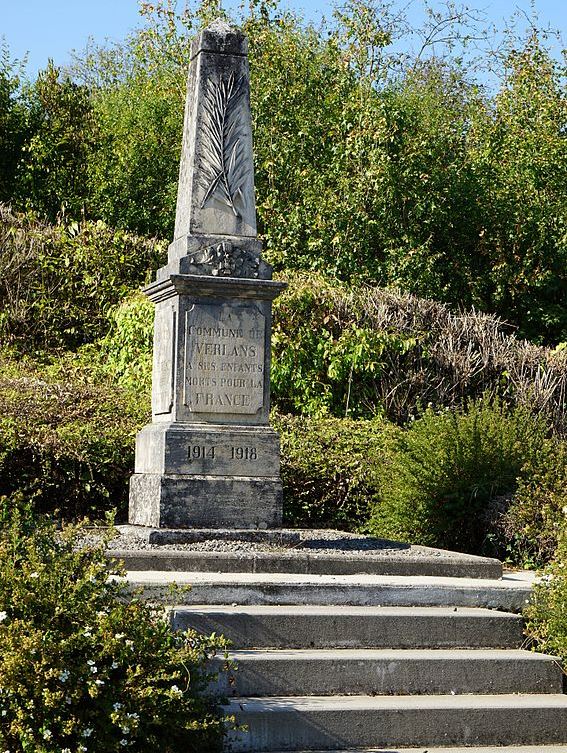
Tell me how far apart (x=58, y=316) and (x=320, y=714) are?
12.3 metres

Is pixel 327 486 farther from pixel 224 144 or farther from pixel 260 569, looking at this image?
pixel 260 569

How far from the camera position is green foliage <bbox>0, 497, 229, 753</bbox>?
5078 mm

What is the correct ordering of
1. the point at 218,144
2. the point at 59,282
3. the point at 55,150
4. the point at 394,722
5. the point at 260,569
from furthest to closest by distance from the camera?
1. the point at 55,150
2. the point at 59,282
3. the point at 218,144
4. the point at 260,569
5. the point at 394,722

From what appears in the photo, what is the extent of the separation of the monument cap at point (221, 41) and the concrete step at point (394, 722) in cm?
538

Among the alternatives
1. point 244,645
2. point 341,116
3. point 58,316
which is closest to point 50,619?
point 244,645

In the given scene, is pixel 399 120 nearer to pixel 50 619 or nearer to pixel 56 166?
pixel 56 166

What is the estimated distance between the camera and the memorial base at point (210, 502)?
880 centimetres

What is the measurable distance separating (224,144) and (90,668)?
5.24 m

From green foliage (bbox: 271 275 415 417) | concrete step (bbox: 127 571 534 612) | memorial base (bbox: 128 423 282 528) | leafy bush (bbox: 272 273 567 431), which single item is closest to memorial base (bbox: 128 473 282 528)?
memorial base (bbox: 128 423 282 528)

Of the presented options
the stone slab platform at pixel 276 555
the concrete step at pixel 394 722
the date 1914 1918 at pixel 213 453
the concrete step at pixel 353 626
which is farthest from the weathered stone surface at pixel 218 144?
the concrete step at pixel 394 722

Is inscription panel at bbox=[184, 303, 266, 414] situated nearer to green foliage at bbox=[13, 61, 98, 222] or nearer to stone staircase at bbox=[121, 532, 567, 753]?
stone staircase at bbox=[121, 532, 567, 753]

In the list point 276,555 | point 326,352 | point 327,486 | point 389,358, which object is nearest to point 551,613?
point 276,555

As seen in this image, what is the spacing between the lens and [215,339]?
29.8 ft

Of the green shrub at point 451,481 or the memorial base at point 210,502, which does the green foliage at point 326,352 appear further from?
the memorial base at point 210,502
